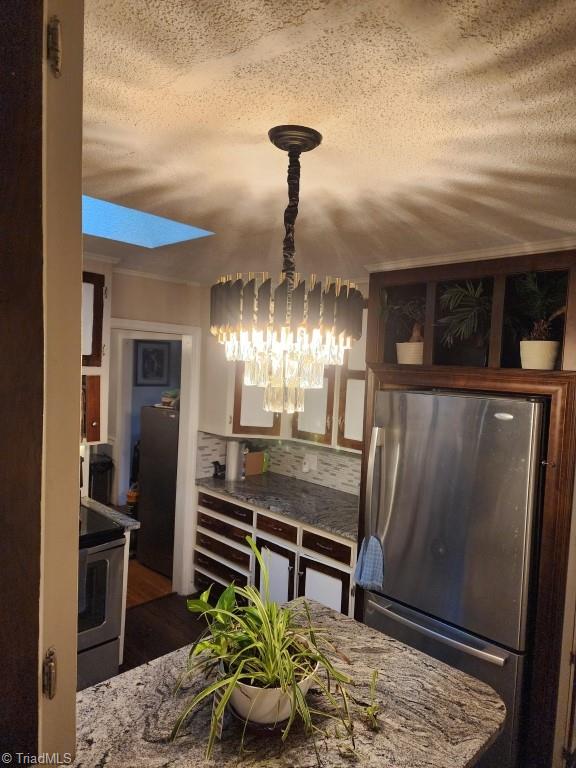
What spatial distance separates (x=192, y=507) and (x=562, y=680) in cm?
276

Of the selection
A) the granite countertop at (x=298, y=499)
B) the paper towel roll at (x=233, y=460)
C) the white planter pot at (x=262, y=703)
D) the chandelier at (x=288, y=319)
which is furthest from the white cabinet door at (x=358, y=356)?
the white planter pot at (x=262, y=703)

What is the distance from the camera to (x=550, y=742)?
213 centimetres

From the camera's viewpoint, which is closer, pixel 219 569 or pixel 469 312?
pixel 469 312

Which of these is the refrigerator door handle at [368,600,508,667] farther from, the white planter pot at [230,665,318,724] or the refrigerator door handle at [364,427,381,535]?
the white planter pot at [230,665,318,724]

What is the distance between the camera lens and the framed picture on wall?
619 centimetres

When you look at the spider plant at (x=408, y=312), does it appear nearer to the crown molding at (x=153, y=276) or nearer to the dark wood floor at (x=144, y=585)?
the crown molding at (x=153, y=276)

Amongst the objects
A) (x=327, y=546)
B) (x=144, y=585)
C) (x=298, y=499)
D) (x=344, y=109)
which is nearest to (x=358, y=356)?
(x=298, y=499)

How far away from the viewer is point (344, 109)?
1129 mm

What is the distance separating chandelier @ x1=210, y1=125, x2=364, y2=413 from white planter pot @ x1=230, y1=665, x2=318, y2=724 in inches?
28.7

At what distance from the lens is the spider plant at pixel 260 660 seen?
119cm

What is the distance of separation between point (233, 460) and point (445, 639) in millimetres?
2174

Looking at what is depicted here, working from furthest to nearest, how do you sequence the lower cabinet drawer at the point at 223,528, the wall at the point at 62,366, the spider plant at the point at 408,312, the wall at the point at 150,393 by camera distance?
the wall at the point at 150,393, the lower cabinet drawer at the point at 223,528, the spider plant at the point at 408,312, the wall at the point at 62,366

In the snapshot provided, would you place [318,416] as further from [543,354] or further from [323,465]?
[543,354]

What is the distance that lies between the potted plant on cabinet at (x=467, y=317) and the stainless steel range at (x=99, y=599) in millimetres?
2157
